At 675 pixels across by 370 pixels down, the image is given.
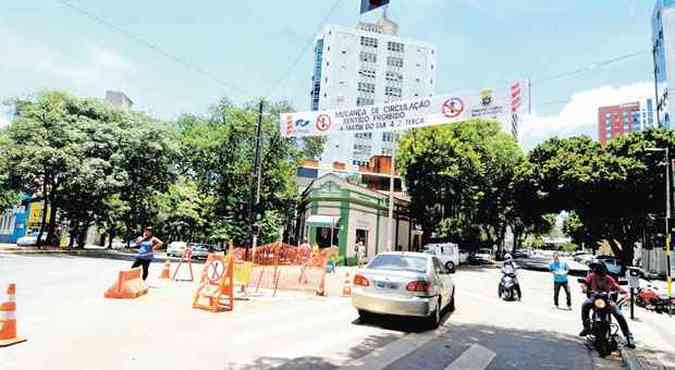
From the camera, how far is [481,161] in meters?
32.9

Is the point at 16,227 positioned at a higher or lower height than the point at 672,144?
lower

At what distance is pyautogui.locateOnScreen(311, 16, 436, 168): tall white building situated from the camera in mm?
69312

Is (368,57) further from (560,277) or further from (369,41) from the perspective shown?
(560,277)

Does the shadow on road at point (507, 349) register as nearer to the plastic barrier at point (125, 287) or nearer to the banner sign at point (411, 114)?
the banner sign at point (411, 114)

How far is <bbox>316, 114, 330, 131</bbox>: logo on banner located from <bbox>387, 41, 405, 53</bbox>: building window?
59896 millimetres

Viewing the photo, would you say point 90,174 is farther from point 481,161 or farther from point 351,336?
point 481,161

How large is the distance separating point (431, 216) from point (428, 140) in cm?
641

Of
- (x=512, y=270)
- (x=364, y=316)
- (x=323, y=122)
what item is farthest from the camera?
(x=323, y=122)

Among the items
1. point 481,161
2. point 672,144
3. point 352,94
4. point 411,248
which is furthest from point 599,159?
point 352,94

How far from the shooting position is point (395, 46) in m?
71.6

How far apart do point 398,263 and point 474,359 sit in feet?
9.34

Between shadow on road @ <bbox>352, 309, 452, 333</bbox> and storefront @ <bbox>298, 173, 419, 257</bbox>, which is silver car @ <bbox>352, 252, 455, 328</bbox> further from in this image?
storefront @ <bbox>298, 173, 419, 257</bbox>

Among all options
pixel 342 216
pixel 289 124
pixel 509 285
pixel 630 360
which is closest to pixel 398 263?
pixel 630 360

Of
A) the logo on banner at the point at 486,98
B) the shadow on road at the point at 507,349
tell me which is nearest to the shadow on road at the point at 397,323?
the shadow on road at the point at 507,349
